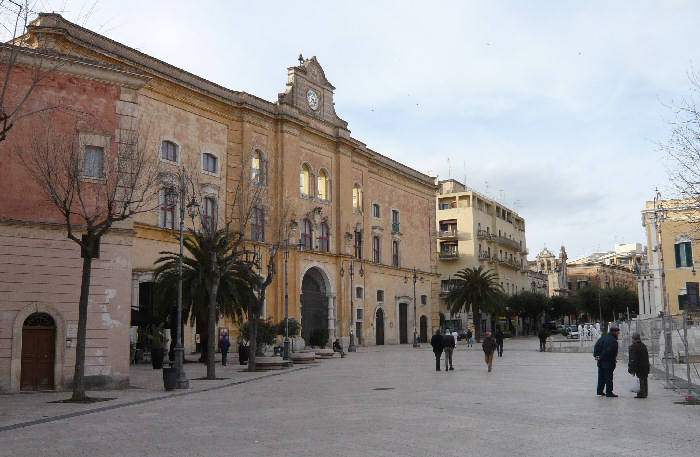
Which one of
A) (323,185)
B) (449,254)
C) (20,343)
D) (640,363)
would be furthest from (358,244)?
(640,363)

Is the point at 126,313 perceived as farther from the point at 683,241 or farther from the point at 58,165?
the point at 683,241

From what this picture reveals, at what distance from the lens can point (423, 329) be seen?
60781 millimetres

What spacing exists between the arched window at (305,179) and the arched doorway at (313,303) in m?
5.58

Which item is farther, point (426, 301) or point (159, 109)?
point (426, 301)

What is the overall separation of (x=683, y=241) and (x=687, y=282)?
3.12 m

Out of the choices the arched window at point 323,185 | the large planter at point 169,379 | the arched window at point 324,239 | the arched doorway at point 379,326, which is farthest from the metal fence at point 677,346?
the arched doorway at point 379,326

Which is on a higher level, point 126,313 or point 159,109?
point 159,109

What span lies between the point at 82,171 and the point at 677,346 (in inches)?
678

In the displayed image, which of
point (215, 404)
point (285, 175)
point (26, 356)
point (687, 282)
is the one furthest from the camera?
point (687, 282)

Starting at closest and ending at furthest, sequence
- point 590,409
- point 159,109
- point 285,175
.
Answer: point 590,409 → point 159,109 → point 285,175

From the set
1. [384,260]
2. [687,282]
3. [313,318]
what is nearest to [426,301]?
[384,260]

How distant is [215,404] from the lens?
15.3 meters

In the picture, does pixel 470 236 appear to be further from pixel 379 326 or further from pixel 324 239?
pixel 324 239

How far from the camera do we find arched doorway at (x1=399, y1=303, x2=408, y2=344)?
57.9 m
